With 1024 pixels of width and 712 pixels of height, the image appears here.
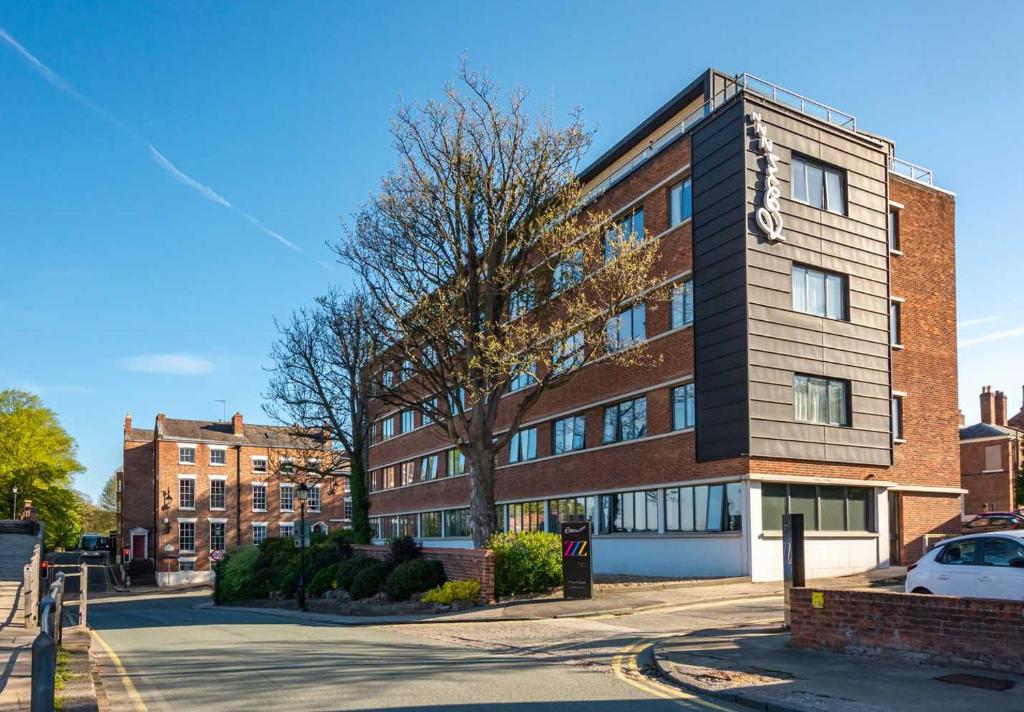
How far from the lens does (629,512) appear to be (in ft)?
102

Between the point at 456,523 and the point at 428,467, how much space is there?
5.20 metres

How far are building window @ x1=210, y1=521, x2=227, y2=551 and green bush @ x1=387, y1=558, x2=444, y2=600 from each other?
53698mm

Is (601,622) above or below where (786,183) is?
below

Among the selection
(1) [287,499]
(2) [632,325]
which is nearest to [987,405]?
(2) [632,325]

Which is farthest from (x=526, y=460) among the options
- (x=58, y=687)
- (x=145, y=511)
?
(x=145, y=511)

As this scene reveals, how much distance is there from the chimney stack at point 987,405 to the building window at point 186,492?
59.0m

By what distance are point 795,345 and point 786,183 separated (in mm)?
4912

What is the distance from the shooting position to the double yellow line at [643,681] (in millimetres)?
9258

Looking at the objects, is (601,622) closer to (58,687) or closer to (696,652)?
(696,652)

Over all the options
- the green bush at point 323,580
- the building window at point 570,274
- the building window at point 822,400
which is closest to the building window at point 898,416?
the building window at point 822,400

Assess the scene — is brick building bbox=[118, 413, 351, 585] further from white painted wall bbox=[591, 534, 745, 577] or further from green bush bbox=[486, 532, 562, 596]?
green bush bbox=[486, 532, 562, 596]

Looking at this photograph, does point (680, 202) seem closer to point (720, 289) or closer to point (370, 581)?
point (720, 289)

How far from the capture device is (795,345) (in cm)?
2672

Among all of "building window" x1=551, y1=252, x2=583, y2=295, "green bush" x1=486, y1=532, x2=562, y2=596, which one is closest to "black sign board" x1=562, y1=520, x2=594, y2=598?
"green bush" x1=486, y1=532, x2=562, y2=596
